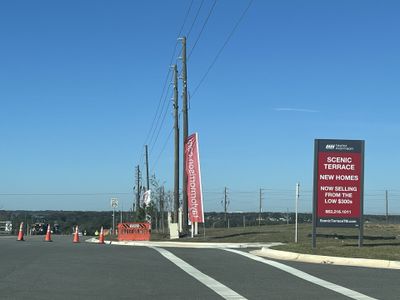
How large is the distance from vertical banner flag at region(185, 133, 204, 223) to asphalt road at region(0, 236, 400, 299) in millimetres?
10922

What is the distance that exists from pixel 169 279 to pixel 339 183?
8763 mm

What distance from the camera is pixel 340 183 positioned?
62.2 ft

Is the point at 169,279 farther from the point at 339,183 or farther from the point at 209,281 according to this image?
the point at 339,183

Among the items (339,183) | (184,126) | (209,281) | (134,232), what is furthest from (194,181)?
(209,281)

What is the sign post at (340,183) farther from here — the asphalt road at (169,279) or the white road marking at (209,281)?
the white road marking at (209,281)

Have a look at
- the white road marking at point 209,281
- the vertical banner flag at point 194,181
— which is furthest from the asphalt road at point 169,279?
the vertical banner flag at point 194,181

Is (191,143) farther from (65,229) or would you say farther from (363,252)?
(65,229)

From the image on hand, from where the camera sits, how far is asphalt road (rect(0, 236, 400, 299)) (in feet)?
33.1

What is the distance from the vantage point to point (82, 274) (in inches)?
489

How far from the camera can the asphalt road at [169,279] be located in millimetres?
10094

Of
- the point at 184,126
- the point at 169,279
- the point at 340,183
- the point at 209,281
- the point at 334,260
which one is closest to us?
the point at 209,281

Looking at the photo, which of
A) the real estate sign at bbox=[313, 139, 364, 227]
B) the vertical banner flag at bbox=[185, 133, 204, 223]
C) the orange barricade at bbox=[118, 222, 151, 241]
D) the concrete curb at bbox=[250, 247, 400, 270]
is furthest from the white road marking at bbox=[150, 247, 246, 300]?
the orange barricade at bbox=[118, 222, 151, 241]

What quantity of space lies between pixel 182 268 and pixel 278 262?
312 cm

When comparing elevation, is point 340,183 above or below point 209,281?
above
